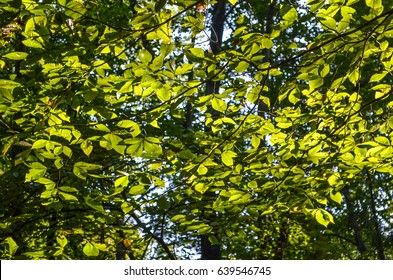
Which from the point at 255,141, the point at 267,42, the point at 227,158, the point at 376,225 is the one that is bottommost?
the point at 227,158

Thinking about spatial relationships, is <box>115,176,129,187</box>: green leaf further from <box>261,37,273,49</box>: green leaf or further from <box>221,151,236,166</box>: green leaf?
<box>261,37,273,49</box>: green leaf

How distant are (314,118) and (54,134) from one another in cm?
219

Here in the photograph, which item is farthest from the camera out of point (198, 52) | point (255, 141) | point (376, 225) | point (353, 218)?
point (353, 218)

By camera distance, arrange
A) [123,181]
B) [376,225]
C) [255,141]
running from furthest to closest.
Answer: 1. [376,225]
2. [255,141]
3. [123,181]

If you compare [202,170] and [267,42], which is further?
[202,170]

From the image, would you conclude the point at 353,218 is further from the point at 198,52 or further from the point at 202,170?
the point at 198,52

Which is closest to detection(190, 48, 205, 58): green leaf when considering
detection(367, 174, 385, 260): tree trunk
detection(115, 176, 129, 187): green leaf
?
detection(115, 176, 129, 187): green leaf

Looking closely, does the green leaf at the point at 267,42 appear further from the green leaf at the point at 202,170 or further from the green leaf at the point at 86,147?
the green leaf at the point at 86,147

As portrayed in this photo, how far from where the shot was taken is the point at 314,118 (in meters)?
4.11

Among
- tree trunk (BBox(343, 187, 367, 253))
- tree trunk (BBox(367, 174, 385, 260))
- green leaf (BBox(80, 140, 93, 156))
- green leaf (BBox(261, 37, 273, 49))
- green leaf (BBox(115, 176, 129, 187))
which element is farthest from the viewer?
tree trunk (BBox(343, 187, 367, 253))

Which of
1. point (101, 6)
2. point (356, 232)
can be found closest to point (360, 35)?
point (101, 6)

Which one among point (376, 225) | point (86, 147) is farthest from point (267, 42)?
point (376, 225)

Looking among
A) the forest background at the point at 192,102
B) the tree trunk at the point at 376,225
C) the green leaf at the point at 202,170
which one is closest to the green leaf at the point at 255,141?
the forest background at the point at 192,102

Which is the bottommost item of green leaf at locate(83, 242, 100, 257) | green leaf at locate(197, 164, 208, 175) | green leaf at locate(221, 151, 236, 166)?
green leaf at locate(83, 242, 100, 257)
